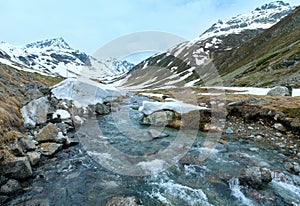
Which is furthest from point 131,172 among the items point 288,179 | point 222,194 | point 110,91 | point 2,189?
point 110,91

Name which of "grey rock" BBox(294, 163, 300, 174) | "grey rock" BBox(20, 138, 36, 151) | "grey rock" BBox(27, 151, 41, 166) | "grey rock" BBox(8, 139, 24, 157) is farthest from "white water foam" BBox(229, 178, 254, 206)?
"grey rock" BBox(20, 138, 36, 151)

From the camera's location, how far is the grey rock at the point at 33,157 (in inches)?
406

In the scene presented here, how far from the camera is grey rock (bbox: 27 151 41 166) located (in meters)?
10.3

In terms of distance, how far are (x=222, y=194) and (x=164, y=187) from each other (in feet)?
8.05

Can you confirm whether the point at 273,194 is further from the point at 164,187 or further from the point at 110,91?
the point at 110,91

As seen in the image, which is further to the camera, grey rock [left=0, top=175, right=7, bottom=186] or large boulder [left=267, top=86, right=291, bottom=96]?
large boulder [left=267, top=86, right=291, bottom=96]

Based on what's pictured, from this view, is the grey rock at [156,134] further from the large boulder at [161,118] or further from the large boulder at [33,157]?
the large boulder at [33,157]

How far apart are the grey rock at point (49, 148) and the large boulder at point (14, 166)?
2.23 meters

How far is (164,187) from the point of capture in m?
8.99

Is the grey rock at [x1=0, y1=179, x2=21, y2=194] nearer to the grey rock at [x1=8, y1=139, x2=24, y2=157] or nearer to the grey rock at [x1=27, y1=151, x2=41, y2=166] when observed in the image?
the grey rock at [x1=8, y1=139, x2=24, y2=157]

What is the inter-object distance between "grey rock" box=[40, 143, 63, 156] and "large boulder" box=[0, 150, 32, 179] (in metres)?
2.23

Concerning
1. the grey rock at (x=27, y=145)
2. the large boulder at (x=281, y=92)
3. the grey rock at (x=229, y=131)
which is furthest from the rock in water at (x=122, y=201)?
the large boulder at (x=281, y=92)

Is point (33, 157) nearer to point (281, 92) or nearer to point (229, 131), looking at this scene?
point (229, 131)

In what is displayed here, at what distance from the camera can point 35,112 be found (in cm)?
1683
